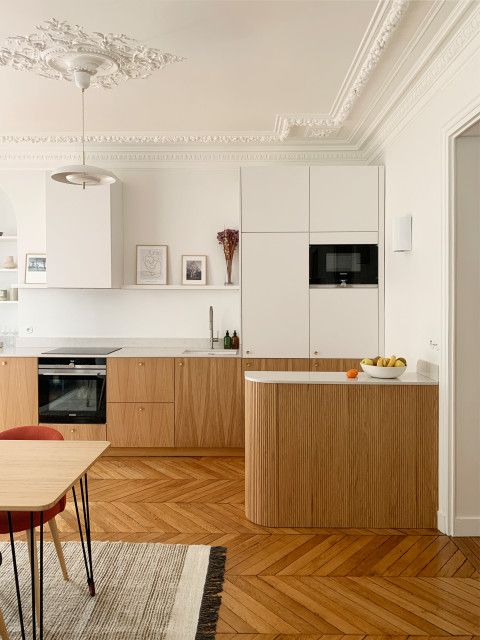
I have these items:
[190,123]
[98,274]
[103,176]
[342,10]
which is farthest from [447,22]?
[98,274]

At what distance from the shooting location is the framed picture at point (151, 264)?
17.7 feet

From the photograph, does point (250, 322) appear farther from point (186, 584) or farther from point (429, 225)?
point (186, 584)

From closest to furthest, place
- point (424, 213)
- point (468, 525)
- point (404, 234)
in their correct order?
point (468, 525) < point (424, 213) < point (404, 234)

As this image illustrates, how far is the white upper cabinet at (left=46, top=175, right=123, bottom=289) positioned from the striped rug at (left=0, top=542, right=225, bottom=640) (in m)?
2.49

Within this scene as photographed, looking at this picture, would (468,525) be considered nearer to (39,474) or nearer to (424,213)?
(424,213)

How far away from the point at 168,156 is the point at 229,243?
40.0 inches

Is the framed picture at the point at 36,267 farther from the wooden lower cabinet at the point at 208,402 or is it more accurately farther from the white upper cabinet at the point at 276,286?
the white upper cabinet at the point at 276,286

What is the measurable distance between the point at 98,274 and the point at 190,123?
1.55 metres

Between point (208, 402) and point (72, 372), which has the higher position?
point (72, 372)

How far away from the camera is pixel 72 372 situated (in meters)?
4.86

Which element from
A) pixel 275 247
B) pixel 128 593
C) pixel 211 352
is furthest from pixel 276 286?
pixel 128 593

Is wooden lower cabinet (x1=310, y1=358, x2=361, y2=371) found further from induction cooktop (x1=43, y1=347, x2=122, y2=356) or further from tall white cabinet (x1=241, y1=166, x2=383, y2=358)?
induction cooktop (x1=43, y1=347, x2=122, y2=356)

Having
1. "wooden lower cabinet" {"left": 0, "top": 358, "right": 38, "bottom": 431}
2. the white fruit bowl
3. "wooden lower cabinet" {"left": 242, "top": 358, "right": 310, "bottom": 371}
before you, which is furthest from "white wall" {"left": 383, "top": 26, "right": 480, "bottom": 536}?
"wooden lower cabinet" {"left": 0, "top": 358, "right": 38, "bottom": 431}

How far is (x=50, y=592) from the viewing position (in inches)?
106
